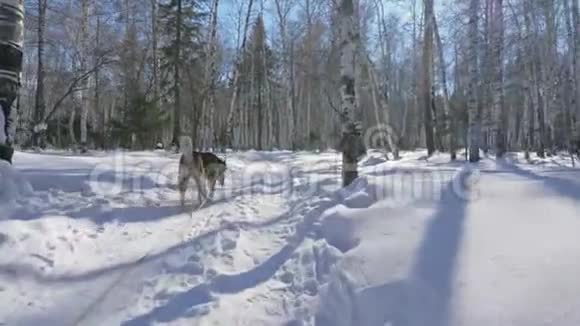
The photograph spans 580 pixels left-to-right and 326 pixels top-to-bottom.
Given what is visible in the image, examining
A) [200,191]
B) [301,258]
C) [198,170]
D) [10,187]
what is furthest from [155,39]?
[301,258]

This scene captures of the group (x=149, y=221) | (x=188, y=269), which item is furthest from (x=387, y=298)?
(x=149, y=221)

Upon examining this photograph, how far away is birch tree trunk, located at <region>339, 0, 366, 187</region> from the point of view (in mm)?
9242

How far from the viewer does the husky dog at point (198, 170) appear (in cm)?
800

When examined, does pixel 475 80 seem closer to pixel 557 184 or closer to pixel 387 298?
pixel 557 184

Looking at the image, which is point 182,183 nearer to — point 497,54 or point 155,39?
point 497,54

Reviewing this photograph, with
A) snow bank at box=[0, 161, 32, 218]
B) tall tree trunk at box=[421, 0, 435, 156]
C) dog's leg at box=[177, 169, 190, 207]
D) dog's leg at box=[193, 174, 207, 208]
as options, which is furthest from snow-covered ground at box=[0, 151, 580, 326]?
tall tree trunk at box=[421, 0, 435, 156]

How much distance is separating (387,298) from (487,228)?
5.28 feet

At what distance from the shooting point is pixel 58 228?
5.30 metres

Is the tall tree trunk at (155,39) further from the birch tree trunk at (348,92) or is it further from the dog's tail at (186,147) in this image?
the dog's tail at (186,147)

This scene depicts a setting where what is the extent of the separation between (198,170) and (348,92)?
3220 millimetres

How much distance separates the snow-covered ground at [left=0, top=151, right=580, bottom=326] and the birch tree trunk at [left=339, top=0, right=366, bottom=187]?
5.53 ft

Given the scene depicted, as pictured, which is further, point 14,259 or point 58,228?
point 58,228

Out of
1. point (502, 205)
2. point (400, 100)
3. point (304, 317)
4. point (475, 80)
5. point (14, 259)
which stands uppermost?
point (400, 100)

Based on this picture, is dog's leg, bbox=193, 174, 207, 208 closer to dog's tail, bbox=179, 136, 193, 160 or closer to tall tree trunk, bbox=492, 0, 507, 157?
dog's tail, bbox=179, 136, 193, 160
